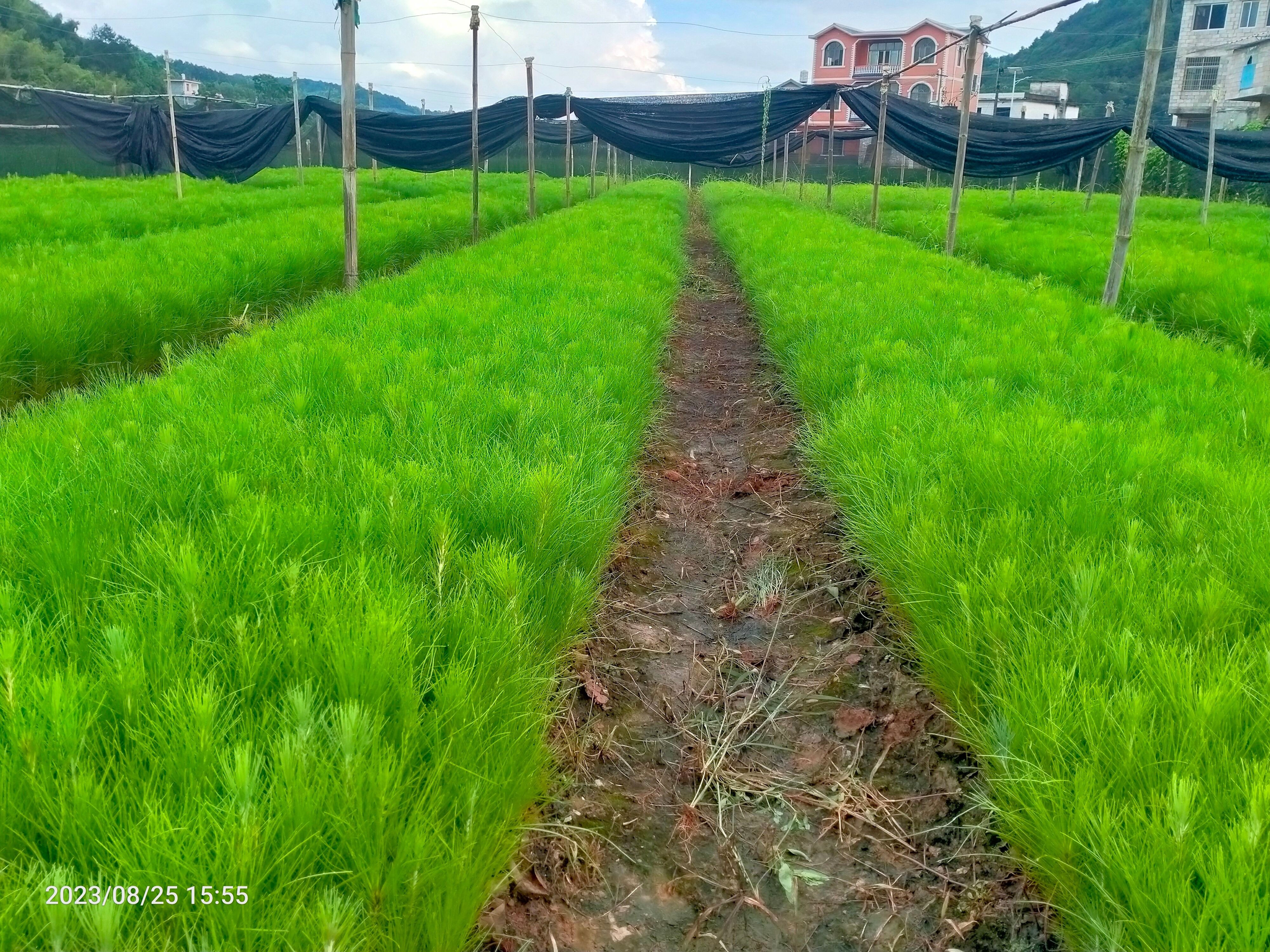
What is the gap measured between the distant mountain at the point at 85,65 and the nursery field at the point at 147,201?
46.4 ft

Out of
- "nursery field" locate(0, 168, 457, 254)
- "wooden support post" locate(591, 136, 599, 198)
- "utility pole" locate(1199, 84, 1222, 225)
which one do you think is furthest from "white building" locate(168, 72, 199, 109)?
"utility pole" locate(1199, 84, 1222, 225)

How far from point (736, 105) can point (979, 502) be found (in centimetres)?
1767

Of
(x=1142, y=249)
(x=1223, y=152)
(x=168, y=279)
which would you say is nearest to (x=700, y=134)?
(x=1142, y=249)

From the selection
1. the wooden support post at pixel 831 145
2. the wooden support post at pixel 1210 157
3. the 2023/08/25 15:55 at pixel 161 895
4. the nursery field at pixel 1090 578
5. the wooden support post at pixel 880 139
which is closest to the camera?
the 2023/08/25 15:55 at pixel 161 895

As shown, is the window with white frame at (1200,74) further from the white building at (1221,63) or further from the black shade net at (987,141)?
the black shade net at (987,141)

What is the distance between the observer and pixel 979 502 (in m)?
2.98

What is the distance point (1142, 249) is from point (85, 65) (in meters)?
57.8

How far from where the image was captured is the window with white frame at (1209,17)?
1797 inches

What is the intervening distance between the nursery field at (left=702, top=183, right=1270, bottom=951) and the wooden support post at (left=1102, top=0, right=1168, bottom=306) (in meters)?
1.95

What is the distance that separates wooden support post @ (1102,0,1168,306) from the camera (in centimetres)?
689

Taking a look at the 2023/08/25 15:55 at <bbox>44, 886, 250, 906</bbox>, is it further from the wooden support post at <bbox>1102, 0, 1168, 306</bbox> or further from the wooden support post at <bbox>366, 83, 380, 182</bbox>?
the wooden support post at <bbox>366, 83, 380, 182</bbox>

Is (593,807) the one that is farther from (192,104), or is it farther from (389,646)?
(192,104)

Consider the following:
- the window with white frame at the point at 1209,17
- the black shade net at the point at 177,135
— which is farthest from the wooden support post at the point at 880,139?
the window with white frame at the point at 1209,17

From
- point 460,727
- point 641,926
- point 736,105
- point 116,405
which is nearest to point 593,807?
point 641,926
